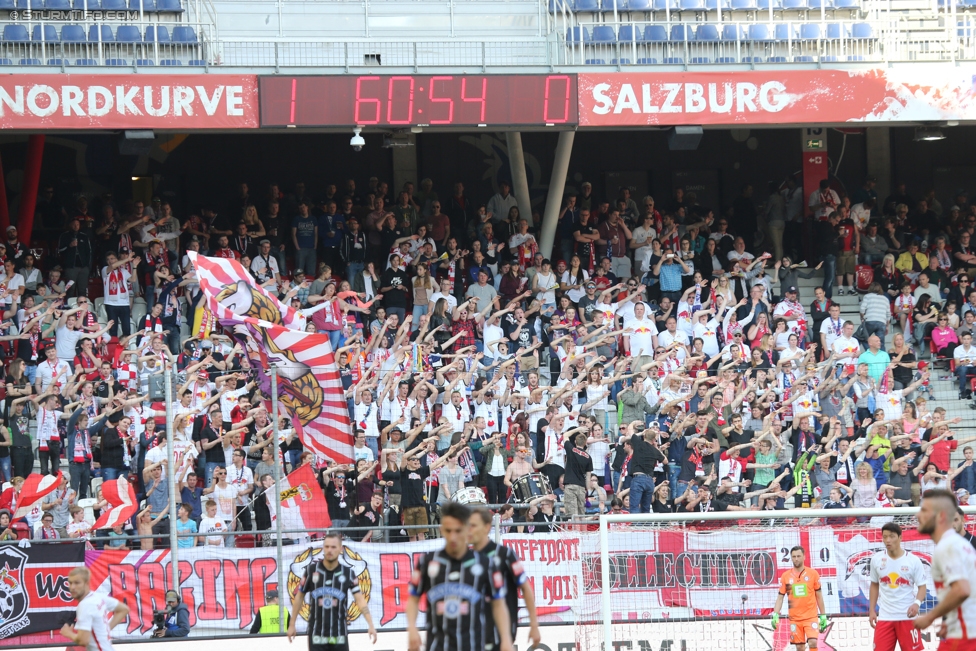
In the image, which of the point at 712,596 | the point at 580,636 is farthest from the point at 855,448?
the point at 580,636

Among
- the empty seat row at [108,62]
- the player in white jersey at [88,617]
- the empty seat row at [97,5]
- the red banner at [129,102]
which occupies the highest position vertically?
the empty seat row at [97,5]

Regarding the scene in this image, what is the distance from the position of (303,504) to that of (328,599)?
3.88m

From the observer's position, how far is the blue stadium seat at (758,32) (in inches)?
851

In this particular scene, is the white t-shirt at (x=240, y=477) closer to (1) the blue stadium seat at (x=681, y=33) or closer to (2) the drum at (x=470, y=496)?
(2) the drum at (x=470, y=496)

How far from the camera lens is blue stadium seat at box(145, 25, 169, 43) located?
20375 mm

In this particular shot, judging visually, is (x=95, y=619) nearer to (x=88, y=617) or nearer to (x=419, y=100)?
(x=88, y=617)

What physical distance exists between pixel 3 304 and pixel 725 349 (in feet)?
34.7

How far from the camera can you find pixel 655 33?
2169cm

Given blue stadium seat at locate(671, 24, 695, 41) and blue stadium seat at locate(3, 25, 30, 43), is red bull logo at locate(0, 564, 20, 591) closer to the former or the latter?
blue stadium seat at locate(3, 25, 30, 43)

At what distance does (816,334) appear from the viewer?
21.2 m

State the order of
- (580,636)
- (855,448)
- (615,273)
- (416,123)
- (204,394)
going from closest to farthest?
(580,636) → (204,394) → (855,448) → (416,123) → (615,273)

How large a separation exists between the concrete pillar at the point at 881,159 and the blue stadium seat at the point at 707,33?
764cm

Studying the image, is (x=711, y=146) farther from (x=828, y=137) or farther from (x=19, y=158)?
(x=19, y=158)

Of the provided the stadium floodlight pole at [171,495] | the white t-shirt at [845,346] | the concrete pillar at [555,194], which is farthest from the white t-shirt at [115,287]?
the white t-shirt at [845,346]
